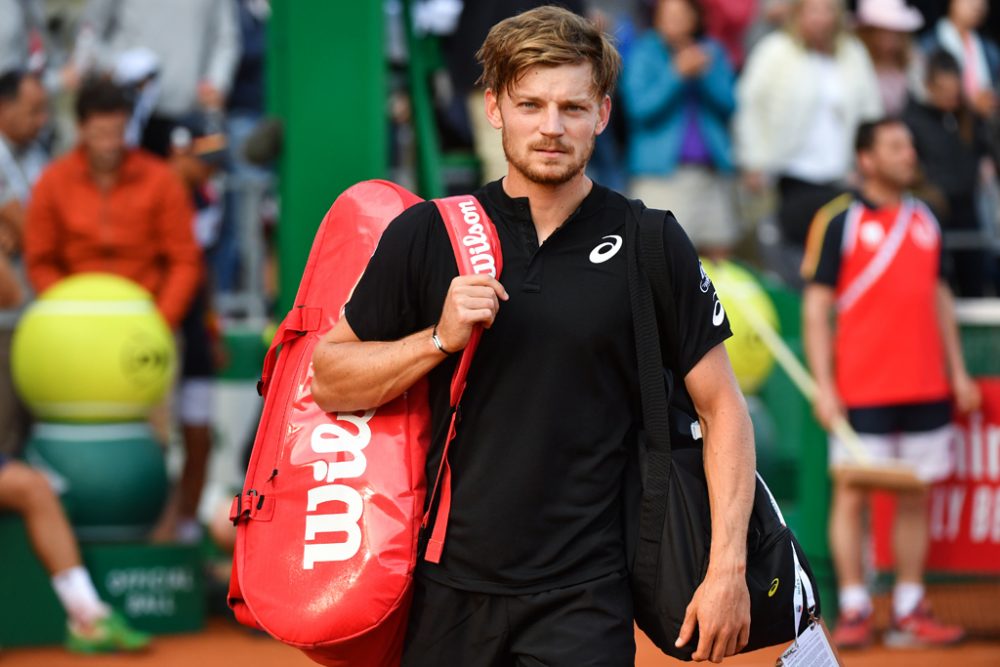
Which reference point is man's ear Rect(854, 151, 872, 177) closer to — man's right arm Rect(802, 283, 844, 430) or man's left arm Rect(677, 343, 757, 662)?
man's right arm Rect(802, 283, 844, 430)

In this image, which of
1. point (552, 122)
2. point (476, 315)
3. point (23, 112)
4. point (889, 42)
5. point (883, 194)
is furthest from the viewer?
point (889, 42)

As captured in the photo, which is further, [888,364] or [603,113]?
[888,364]

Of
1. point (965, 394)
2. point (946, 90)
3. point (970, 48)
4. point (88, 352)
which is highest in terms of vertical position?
point (970, 48)

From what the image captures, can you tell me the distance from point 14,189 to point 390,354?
19.7 ft

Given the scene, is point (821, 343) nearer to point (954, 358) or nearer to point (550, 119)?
point (954, 358)

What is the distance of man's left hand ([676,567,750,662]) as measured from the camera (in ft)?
11.8

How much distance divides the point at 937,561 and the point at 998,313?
1.30 meters

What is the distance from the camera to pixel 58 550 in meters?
7.73

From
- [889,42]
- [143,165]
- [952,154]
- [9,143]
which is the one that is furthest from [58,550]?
[889,42]

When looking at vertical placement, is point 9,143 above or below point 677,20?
below

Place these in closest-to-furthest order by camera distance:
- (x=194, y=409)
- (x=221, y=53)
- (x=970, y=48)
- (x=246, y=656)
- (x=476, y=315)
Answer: (x=476, y=315)
(x=246, y=656)
(x=194, y=409)
(x=221, y=53)
(x=970, y=48)

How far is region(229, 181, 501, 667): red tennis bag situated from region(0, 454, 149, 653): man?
4123 mm

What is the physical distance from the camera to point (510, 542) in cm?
369

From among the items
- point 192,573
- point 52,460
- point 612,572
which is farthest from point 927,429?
point 612,572
